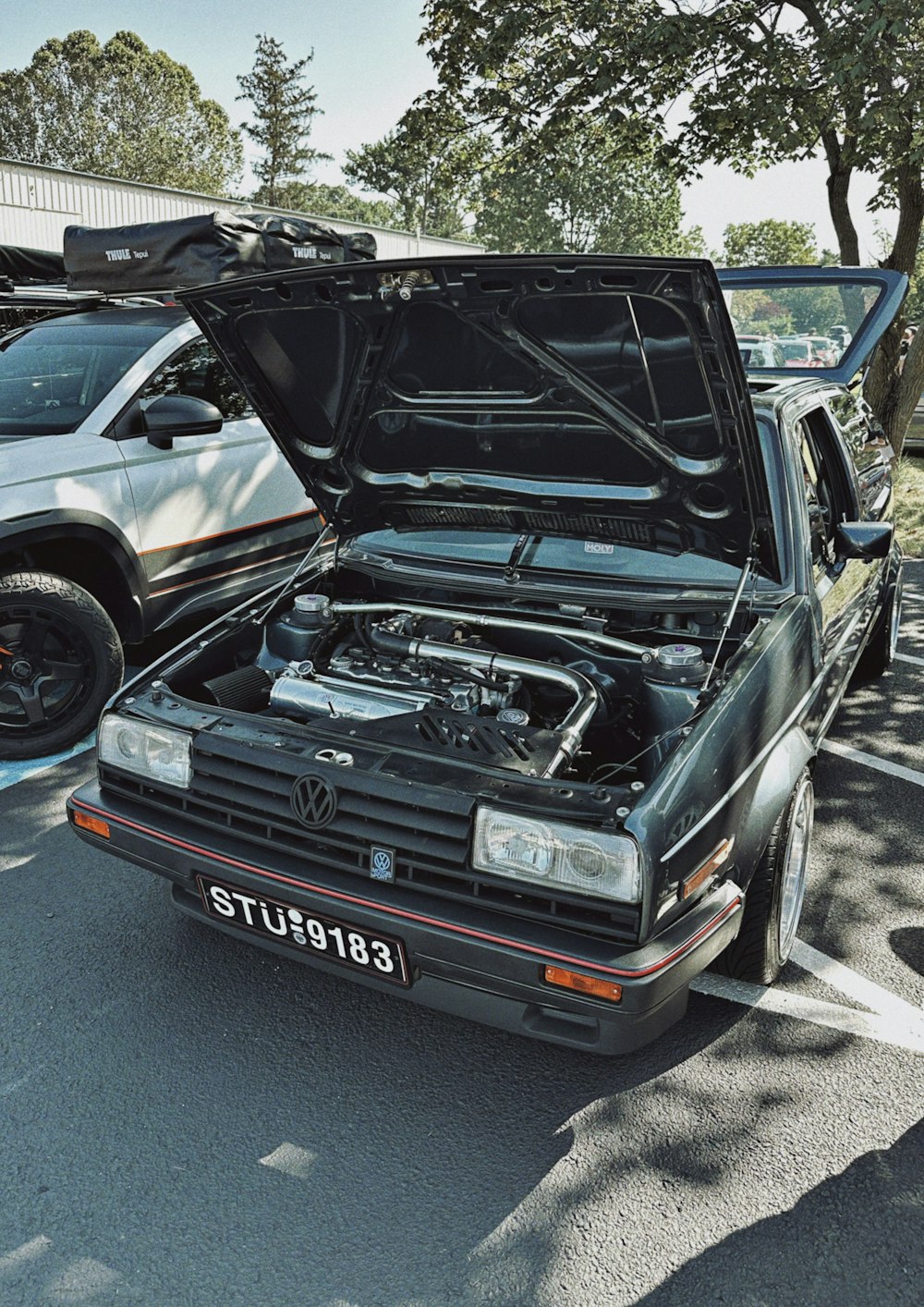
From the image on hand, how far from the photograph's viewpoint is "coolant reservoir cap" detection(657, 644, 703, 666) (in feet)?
9.66

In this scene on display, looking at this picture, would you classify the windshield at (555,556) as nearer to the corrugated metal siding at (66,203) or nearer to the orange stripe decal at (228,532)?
the orange stripe decal at (228,532)

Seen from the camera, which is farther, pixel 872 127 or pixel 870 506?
pixel 872 127

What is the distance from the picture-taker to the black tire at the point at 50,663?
4.38 meters

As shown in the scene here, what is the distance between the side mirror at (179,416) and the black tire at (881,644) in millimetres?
3590

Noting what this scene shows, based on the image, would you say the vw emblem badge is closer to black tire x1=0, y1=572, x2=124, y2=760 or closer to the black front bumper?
the black front bumper

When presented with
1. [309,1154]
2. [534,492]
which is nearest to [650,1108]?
[309,1154]

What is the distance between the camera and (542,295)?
2824 mm

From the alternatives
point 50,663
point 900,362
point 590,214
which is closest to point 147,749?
point 50,663

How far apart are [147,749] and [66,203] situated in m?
18.5

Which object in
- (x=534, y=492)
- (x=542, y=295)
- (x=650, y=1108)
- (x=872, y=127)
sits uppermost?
(x=872, y=127)

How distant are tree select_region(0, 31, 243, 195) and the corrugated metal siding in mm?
30832

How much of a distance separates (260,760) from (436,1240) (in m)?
1.18

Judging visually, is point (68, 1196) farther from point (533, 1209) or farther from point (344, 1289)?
point (533, 1209)

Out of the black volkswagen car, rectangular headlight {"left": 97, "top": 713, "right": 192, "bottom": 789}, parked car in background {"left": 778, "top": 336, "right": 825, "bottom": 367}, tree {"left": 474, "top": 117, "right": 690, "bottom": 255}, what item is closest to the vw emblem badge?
the black volkswagen car
